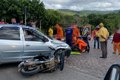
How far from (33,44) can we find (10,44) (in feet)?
3.08

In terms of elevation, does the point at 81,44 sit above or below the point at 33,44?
below

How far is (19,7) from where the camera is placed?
4725cm

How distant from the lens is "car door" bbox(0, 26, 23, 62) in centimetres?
1018

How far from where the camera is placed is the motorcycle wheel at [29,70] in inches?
365

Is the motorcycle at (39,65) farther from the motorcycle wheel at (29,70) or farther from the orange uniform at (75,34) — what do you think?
the orange uniform at (75,34)

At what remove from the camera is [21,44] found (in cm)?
1057

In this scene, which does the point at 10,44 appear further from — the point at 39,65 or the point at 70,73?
the point at 70,73

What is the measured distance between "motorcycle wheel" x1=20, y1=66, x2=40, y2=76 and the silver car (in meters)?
1.09

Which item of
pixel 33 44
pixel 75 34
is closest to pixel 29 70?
pixel 33 44

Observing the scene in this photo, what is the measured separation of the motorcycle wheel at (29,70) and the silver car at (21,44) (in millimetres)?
1085

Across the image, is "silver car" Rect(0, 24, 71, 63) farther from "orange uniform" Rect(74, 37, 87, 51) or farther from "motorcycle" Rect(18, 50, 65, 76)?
"orange uniform" Rect(74, 37, 87, 51)

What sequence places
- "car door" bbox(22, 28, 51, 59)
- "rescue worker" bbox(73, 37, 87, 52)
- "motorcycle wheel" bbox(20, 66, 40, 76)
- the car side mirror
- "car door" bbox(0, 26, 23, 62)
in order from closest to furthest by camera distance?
1. the car side mirror
2. "motorcycle wheel" bbox(20, 66, 40, 76)
3. "car door" bbox(0, 26, 23, 62)
4. "car door" bbox(22, 28, 51, 59)
5. "rescue worker" bbox(73, 37, 87, 52)

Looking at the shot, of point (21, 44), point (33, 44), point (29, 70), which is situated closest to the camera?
point (29, 70)

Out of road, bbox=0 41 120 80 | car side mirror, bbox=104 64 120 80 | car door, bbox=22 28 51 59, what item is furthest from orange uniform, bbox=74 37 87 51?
car side mirror, bbox=104 64 120 80
